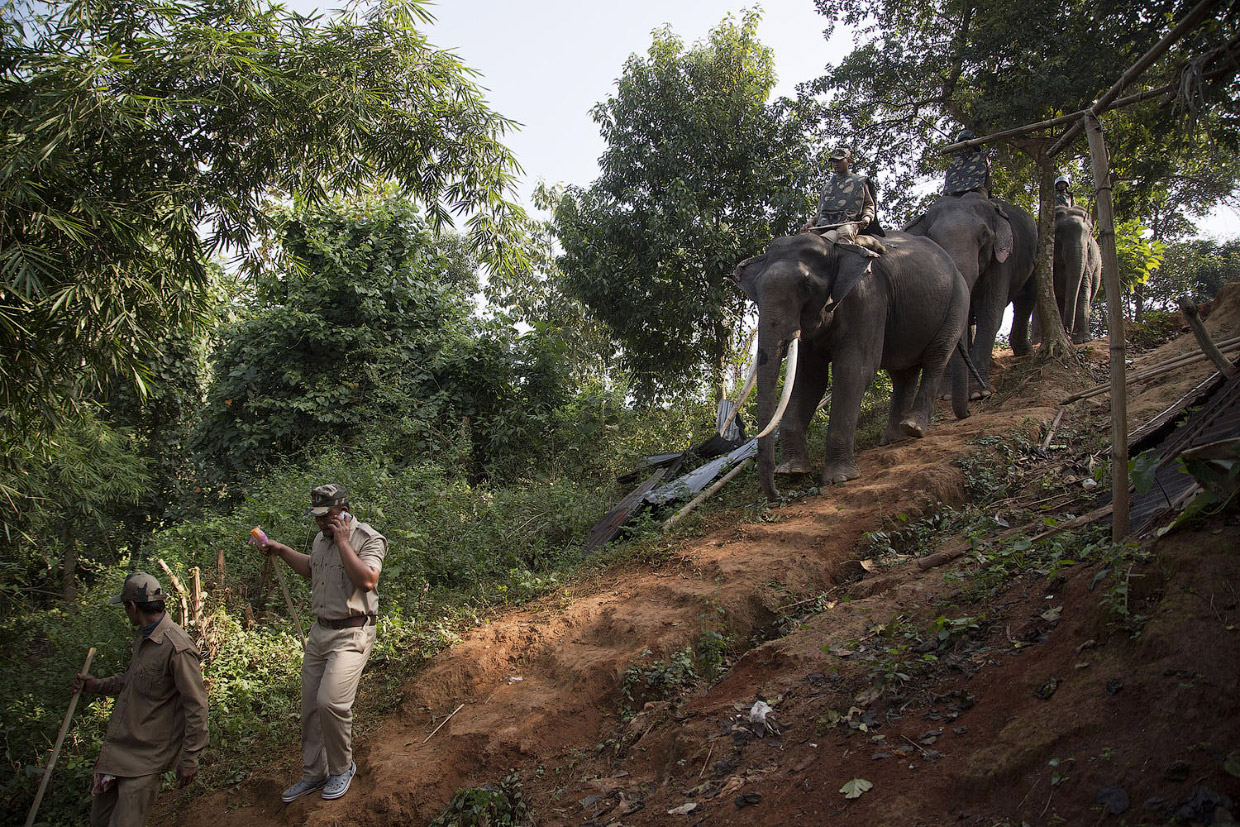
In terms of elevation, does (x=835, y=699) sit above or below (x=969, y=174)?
below

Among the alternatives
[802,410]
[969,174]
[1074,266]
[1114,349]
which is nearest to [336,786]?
[1114,349]

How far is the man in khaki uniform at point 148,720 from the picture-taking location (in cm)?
432

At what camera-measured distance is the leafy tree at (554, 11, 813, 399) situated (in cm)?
1178

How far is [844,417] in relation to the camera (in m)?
7.35

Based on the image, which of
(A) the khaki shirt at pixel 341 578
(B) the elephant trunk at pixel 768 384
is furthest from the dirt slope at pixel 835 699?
(A) the khaki shirt at pixel 341 578

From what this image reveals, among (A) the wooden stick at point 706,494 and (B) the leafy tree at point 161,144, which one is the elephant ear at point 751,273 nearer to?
(A) the wooden stick at point 706,494

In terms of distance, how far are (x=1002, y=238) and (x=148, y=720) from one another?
9529 mm

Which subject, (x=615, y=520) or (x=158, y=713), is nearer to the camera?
(x=158, y=713)

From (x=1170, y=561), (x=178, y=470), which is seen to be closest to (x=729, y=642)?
(x=1170, y=561)

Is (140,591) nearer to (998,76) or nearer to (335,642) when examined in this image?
(335,642)

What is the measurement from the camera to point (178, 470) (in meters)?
13.2

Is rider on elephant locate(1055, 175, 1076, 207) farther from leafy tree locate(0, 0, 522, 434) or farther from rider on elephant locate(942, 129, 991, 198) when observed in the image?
leafy tree locate(0, 0, 522, 434)

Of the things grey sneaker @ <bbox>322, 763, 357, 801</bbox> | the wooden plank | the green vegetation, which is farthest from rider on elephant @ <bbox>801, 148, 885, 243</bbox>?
→ grey sneaker @ <bbox>322, 763, 357, 801</bbox>

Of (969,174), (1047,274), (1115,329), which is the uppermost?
(969,174)
